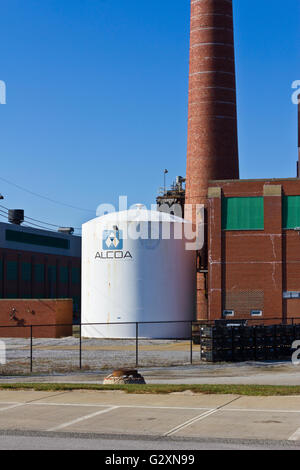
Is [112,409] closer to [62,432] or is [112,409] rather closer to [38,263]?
[62,432]

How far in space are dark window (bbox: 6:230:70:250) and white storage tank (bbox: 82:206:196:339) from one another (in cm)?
2816

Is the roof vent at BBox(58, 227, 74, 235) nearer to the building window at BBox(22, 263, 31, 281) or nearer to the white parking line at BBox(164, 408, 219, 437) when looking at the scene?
the building window at BBox(22, 263, 31, 281)

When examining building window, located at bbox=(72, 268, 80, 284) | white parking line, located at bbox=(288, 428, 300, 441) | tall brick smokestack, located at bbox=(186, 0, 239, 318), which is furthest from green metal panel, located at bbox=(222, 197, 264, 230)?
building window, located at bbox=(72, 268, 80, 284)

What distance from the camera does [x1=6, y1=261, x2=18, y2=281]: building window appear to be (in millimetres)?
77506

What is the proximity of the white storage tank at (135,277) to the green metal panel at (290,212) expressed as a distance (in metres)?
7.94

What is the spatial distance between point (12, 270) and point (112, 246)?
95.8ft

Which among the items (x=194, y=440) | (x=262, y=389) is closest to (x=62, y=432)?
(x=194, y=440)

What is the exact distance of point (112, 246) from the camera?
52.2 m

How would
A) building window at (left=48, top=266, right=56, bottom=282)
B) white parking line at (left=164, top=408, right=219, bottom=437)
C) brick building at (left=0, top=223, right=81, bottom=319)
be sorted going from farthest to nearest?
1. building window at (left=48, top=266, right=56, bottom=282)
2. brick building at (left=0, top=223, right=81, bottom=319)
3. white parking line at (left=164, top=408, right=219, bottom=437)

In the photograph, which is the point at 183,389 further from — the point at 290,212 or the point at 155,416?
the point at 290,212

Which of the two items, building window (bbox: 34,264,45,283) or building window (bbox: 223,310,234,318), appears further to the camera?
building window (bbox: 34,264,45,283)

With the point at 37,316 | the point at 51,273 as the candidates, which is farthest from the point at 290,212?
the point at 51,273

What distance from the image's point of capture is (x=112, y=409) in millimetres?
16594

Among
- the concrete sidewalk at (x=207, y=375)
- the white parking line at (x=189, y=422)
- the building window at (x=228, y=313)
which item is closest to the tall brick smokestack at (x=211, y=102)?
the building window at (x=228, y=313)
